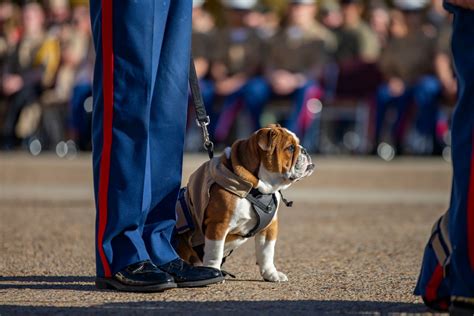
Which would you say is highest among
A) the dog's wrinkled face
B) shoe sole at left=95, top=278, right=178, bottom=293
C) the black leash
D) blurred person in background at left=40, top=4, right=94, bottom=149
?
the black leash

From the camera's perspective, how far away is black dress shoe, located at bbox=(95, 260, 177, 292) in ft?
14.5

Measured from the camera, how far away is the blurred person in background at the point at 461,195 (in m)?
3.71

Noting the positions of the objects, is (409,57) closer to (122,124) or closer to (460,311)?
(122,124)

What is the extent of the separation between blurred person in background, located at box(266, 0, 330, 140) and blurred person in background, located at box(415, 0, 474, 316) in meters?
11.9

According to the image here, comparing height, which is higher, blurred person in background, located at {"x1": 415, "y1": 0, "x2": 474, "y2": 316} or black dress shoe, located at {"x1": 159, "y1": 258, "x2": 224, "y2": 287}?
blurred person in background, located at {"x1": 415, "y1": 0, "x2": 474, "y2": 316}

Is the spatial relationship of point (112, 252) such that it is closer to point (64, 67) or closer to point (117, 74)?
point (117, 74)

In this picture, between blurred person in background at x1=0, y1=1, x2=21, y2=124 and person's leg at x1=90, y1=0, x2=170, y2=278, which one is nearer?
person's leg at x1=90, y1=0, x2=170, y2=278

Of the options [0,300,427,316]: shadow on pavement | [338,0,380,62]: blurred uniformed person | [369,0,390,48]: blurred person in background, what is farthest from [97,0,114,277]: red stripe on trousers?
[369,0,390,48]: blurred person in background

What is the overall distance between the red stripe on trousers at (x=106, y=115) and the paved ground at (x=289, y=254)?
0.83 feet

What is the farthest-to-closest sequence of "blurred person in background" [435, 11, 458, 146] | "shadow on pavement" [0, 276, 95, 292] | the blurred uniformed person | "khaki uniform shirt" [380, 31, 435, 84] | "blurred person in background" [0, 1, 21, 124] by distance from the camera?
1. "blurred person in background" [0, 1, 21, 124]
2. the blurred uniformed person
3. "khaki uniform shirt" [380, 31, 435, 84]
4. "blurred person in background" [435, 11, 458, 146]
5. "shadow on pavement" [0, 276, 95, 292]

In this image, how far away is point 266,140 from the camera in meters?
4.84

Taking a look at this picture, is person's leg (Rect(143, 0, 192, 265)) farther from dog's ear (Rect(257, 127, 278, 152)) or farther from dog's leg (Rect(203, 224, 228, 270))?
dog's ear (Rect(257, 127, 278, 152))

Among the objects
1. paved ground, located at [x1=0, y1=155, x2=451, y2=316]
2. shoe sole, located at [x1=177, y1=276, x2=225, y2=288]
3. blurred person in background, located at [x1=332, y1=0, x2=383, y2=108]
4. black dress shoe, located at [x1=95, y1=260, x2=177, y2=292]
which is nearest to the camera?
paved ground, located at [x1=0, y1=155, x2=451, y2=316]

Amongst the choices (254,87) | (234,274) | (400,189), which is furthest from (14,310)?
(254,87)
